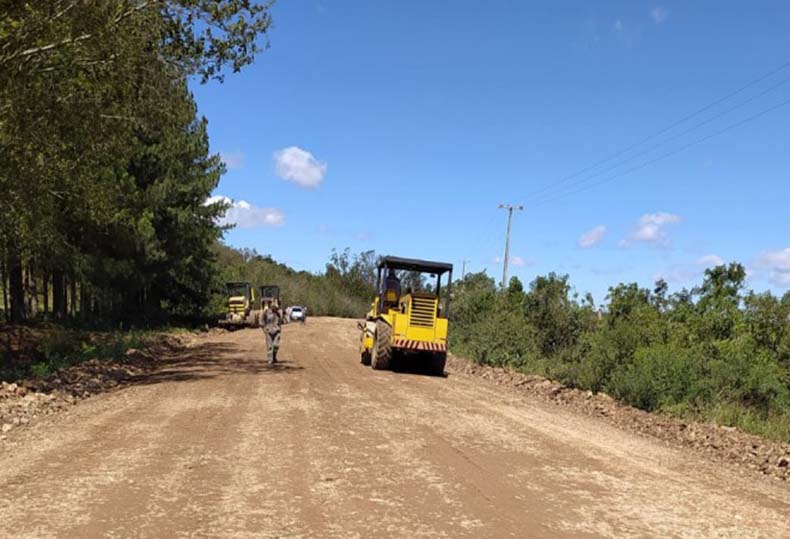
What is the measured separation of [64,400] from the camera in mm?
12836

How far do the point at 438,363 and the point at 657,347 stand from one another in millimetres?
6014

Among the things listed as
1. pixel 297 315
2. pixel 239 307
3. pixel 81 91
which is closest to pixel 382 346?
pixel 81 91

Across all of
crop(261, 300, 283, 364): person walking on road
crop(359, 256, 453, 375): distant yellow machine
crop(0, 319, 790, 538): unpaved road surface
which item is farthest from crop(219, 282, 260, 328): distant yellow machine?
crop(0, 319, 790, 538): unpaved road surface

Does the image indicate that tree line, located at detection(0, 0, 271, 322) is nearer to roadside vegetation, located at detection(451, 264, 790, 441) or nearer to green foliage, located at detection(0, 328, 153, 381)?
green foliage, located at detection(0, 328, 153, 381)

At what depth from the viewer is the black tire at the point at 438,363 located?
19.1 meters

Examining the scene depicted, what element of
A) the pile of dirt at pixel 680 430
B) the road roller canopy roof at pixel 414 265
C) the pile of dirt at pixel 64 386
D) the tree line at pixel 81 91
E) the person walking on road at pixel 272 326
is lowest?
the pile of dirt at pixel 64 386

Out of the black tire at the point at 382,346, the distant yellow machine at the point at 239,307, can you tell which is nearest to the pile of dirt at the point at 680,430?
the black tire at the point at 382,346

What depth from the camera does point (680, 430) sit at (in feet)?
40.4

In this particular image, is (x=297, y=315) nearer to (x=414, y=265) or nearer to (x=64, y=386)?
(x=414, y=265)

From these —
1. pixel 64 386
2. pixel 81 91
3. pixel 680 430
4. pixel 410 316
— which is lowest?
pixel 64 386

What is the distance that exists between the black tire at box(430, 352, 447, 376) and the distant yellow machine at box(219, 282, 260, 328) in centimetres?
2445

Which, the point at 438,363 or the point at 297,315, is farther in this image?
the point at 297,315

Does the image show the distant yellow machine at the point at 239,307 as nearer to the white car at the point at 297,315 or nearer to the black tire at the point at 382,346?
the white car at the point at 297,315

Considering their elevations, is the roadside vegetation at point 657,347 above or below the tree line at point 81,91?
below
